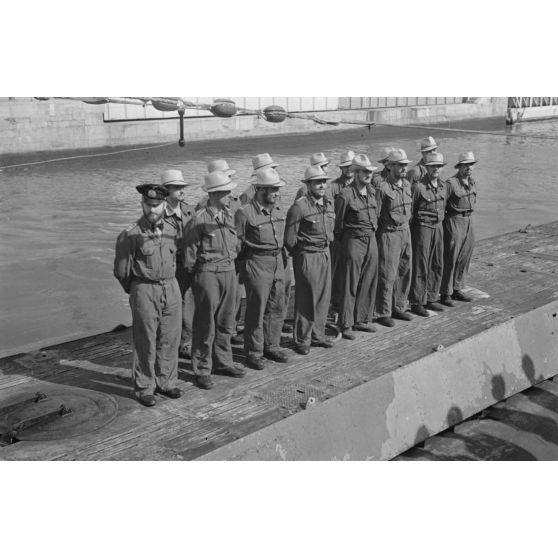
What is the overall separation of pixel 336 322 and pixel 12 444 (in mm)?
3681

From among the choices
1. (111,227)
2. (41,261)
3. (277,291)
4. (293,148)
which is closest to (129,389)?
(277,291)

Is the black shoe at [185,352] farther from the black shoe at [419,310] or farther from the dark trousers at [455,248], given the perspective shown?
the dark trousers at [455,248]

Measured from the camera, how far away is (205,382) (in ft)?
23.8

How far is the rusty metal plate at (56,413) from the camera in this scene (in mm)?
6469

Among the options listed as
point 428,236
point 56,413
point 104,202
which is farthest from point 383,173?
point 104,202

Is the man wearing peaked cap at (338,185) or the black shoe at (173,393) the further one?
the man wearing peaked cap at (338,185)

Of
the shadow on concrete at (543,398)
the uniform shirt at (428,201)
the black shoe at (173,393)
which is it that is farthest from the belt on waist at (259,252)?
the shadow on concrete at (543,398)

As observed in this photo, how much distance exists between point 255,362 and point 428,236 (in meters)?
2.51

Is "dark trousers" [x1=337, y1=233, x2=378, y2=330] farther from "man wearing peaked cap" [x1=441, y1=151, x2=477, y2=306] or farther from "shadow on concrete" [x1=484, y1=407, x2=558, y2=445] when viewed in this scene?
"shadow on concrete" [x1=484, y1=407, x2=558, y2=445]

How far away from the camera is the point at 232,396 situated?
712 cm

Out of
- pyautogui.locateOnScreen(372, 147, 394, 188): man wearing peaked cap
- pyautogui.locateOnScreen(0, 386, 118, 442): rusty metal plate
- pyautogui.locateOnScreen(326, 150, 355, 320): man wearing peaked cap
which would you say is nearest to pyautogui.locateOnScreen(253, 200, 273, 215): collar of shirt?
pyautogui.locateOnScreen(326, 150, 355, 320): man wearing peaked cap

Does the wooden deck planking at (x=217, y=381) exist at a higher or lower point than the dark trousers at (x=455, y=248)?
lower

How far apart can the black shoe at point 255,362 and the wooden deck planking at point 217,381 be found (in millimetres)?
81

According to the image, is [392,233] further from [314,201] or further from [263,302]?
[263,302]
